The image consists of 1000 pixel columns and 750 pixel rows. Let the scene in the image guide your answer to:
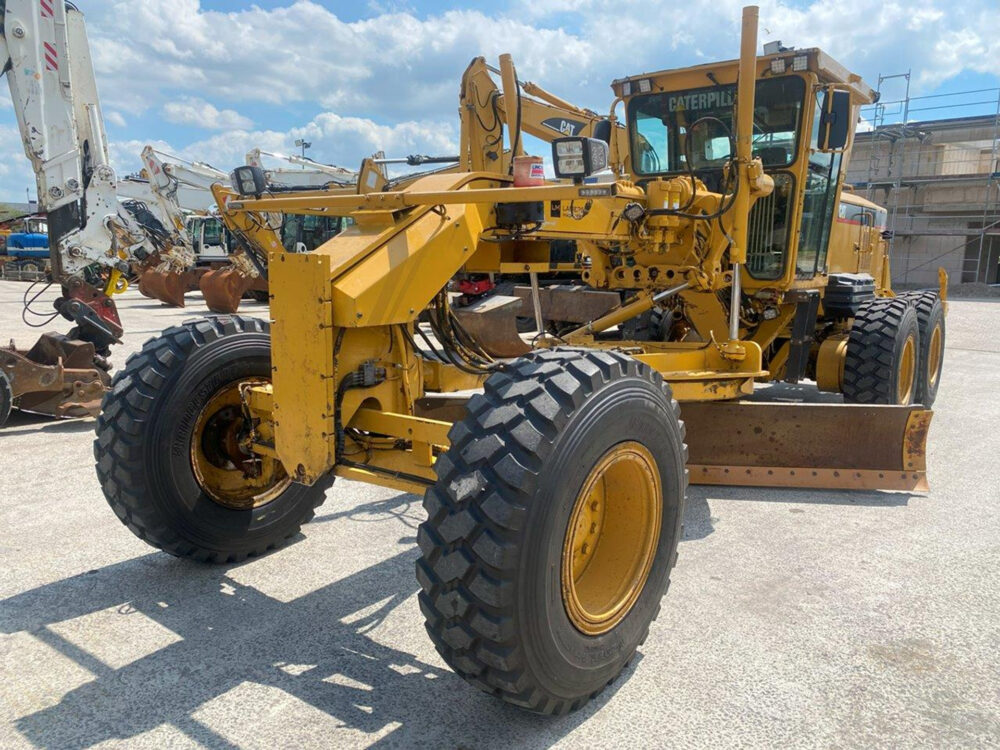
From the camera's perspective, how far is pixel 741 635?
346 cm

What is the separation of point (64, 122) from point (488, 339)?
4.80m

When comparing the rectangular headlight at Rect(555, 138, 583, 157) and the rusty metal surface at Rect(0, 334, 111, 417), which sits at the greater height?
the rectangular headlight at Rect(555, 138, 583, 157)

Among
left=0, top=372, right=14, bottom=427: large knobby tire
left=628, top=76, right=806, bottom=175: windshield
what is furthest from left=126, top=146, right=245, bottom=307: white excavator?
left=628, top=76, right=806, bottom=175: windshield

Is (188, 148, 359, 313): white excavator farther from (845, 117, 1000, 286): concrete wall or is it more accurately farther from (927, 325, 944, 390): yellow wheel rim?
(845, 117, 1000, 286): concrete wall

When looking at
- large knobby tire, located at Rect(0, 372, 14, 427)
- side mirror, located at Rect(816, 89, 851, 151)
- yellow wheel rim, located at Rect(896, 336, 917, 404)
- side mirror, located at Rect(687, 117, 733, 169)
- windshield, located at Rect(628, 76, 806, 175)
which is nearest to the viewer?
side mirror, located at Rect(816, 89, 851, 151)

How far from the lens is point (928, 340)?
7.47m

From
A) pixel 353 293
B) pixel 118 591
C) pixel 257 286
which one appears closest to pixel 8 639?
pixel 118 591

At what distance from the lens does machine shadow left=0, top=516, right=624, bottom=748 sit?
110 inches

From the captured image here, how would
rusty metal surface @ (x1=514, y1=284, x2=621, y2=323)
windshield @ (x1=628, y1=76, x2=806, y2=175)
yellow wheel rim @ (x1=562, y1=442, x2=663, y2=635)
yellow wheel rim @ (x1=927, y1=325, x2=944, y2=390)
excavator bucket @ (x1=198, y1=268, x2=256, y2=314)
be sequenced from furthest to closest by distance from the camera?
excavator bucket @ (x1=198, y1=268, x2=256, y2=314), rusty metal surface @ (x1=514, y1=284, x2=621, y2=323), yellow wheel rim @ (x1=927, y1=325, x2=944, y2=390), windshield @ (x1=628, y1=76, x2=806, y2=175), yellow wheel rim @ (x1=562, y1=442, x2=663, y2=635)

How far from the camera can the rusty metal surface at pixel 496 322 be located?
25.8 ft

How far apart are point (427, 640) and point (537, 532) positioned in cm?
108

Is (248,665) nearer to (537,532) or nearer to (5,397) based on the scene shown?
(537,532)

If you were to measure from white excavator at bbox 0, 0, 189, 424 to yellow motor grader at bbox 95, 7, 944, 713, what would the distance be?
3462mm

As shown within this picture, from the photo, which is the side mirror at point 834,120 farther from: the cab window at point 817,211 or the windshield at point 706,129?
the cab window at point 817,211
